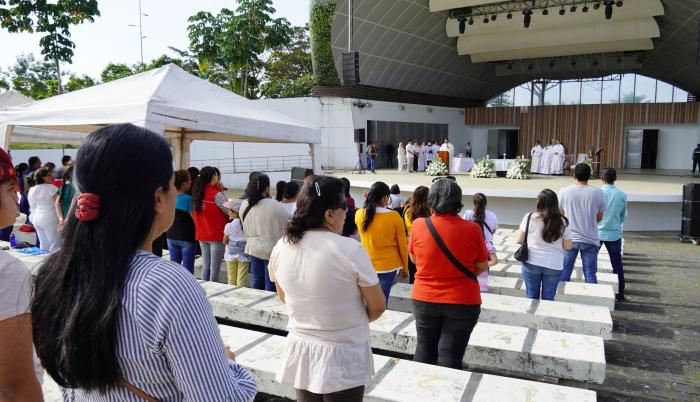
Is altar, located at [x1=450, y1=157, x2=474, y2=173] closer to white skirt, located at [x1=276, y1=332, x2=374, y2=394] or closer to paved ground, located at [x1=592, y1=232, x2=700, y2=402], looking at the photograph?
paved ground, located at [x1=592, y1=232, x2=700, y2=402]

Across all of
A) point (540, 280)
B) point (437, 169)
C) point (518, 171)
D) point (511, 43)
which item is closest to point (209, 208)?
point (540, 280)

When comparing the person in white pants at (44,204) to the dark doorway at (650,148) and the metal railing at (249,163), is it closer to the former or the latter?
the metal railing at (249,163)

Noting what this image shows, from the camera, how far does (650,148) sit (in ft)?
90.4

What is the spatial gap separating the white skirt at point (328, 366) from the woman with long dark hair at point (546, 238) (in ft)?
9.54

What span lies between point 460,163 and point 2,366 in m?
21.1

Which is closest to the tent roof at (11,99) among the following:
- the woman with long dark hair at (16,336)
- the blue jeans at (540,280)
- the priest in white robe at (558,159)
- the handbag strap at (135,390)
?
the blue jeans at (540,280)

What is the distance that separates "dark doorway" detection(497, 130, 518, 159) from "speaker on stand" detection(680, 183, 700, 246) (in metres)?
20.7

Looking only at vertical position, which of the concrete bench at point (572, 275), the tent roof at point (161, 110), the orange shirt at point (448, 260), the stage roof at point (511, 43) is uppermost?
the stage roof at point (511, 43)

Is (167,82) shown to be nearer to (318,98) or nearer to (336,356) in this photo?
(336,356)

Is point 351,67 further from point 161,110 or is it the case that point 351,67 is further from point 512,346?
point 512,346

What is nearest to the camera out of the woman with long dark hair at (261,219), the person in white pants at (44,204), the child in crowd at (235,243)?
the woman with long dark hair at (261,219)

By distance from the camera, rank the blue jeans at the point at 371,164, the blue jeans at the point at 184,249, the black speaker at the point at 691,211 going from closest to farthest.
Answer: the blue jeans at the point at 184,249, the black speaker at the point at 691,211, the blue jeans at the point at 371,164

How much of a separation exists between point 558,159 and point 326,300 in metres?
19.9

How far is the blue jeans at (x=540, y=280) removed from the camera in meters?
4.86
